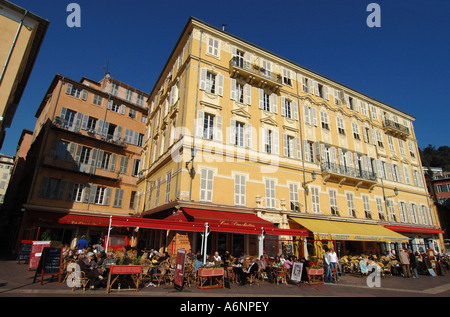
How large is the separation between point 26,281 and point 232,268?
309 inches

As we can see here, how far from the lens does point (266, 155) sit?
1695cm

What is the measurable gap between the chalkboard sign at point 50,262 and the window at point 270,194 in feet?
37.3

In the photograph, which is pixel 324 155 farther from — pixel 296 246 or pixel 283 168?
pixel 296 246

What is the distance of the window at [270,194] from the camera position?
52.6 feet

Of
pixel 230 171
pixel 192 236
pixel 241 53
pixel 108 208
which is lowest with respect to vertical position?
pixel 192 236

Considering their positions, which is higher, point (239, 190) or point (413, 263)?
point (239, 190)

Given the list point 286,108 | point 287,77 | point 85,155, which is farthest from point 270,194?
point 85,155

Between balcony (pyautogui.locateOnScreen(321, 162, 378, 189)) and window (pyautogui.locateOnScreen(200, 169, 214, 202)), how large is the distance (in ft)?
31.8

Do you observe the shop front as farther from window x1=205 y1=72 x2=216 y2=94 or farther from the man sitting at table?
window x1=205 y1=72 x2=216 y2=94

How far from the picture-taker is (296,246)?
15.8 metres

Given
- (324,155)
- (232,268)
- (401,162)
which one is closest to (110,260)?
(232,268)

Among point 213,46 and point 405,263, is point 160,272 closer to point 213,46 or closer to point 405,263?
point 405,263

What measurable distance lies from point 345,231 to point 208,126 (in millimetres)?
11623

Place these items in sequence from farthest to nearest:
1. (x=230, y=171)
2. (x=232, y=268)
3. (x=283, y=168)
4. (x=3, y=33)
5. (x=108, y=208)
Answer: (x=108, y=208), (x=283, y=168), (x=230, y=171), (x=3, y=33), (x=232, y=268)
